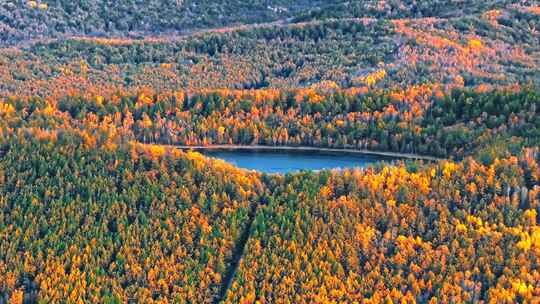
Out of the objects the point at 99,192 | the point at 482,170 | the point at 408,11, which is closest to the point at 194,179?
the point at 99,192

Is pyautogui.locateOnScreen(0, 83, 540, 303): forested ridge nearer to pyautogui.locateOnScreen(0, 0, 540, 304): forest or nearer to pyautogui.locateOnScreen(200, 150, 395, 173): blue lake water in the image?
pyautogui.locateOnScreen(0, 0, 540, 304): forest

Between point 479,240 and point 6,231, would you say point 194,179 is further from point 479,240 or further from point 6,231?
point 479,240

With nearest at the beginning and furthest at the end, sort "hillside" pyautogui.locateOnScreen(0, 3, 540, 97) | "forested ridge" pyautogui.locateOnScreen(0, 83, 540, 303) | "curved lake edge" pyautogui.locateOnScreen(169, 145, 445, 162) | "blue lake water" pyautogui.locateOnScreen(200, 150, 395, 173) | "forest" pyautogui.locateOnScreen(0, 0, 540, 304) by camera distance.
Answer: "forested ridge" pyautogui.locateOnScreen(0, 83, 540, 303), "forest" pyautogui.locateOnScreen(0, 0, 540, 304), "blue lake water" pyautogui.locateOnScreen(200, 150, 395, 173), "curved lake edge" pyautogui.locateOnScreen(169, 145, 445, 162), "hillside" pyautogui.locateOnScreen(0, 3, 540, 97)

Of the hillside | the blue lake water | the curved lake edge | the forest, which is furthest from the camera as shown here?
the hillside

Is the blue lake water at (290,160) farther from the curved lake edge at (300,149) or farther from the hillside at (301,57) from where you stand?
the hillside at (301,57)

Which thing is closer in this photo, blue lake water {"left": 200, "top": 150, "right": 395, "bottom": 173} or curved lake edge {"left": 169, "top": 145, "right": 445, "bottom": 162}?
blue lake water {"left": 200, "top": 150, "right": 395, "bottom": 173}

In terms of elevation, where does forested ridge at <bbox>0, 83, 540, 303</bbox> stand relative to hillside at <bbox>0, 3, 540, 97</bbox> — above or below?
above

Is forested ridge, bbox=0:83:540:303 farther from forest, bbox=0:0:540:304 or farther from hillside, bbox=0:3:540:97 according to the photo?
hillside, bbox=0:3:540:97

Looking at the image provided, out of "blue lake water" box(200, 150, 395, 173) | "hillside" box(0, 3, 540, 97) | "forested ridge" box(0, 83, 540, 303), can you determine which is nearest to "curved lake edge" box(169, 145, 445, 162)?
"blue lake water" box(200, 150, 395, 173)
